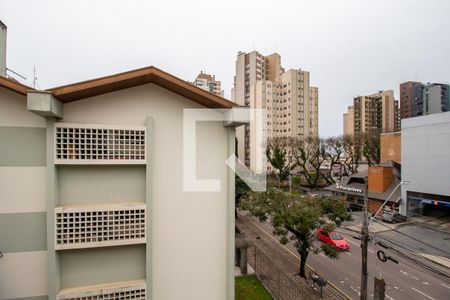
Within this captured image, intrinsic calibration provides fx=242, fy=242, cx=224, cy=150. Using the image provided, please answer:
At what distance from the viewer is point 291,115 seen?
5803 centimetres

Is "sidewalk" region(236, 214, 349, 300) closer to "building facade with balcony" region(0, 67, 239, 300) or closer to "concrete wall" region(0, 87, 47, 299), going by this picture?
"building facade with balcony" region(0, 67, 239, 300)

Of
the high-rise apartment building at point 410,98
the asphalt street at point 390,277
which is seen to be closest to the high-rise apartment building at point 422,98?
the high-rise apartment building at point 410,98

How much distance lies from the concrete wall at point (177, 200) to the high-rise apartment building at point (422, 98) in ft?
229

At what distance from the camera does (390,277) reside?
41.8 ft

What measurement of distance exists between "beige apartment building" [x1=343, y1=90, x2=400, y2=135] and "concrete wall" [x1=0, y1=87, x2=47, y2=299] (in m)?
74.1

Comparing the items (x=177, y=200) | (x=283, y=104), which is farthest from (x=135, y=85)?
(x=283, y=104)

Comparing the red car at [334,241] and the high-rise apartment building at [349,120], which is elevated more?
the high-rise apartment building at [349,120]

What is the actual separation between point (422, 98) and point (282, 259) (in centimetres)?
8088

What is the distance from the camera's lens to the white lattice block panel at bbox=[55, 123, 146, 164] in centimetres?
522

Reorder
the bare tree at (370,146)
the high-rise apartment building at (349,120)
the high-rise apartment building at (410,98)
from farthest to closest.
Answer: the high-rise apartment building at (349,120) < the high-rise apartment building at (410,98) < the bare tree at (370,146)

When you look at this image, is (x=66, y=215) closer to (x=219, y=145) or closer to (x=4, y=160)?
(x=4, y=160)

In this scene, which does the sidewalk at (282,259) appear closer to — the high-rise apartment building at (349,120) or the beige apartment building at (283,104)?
the beige apartment building at (283,104)

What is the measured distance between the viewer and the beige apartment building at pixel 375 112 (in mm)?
68625

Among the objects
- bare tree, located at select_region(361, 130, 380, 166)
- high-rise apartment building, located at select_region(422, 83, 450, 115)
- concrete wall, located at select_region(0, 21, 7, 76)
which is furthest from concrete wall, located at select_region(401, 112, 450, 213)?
high-rise apartment building, located at select_region(422, 83, 450, 115)
